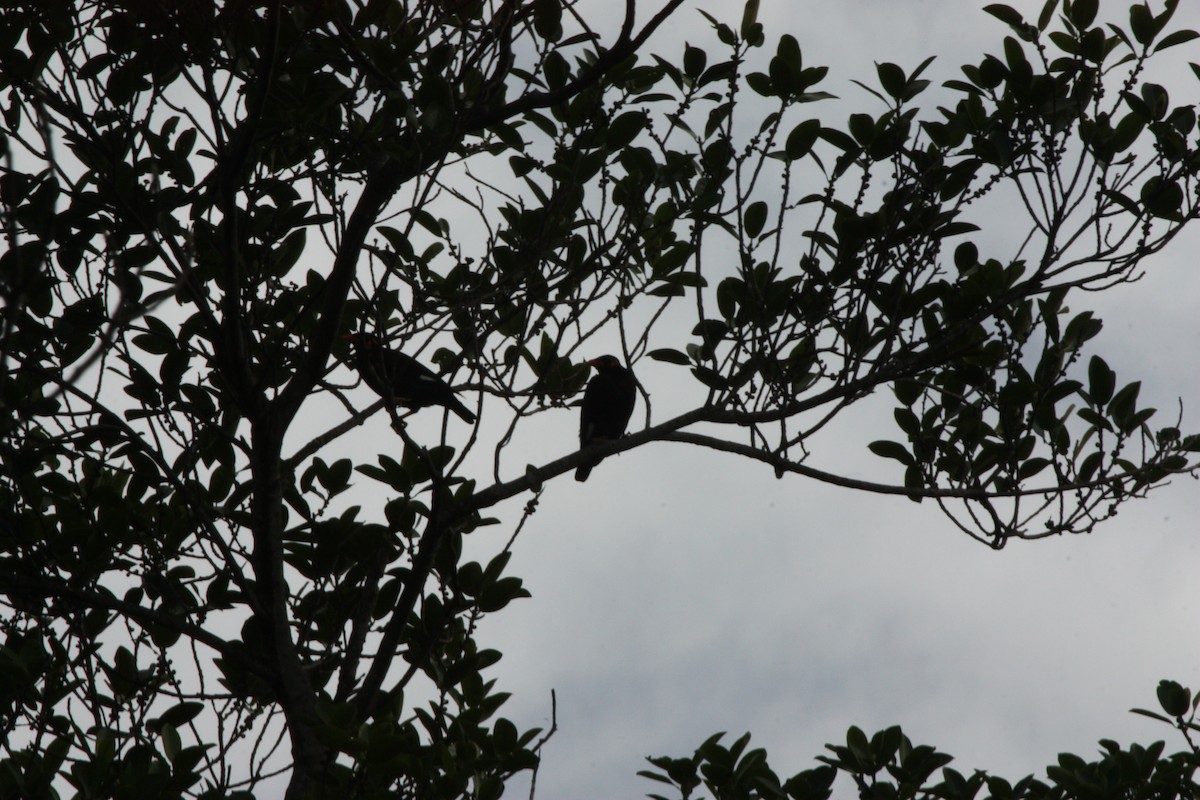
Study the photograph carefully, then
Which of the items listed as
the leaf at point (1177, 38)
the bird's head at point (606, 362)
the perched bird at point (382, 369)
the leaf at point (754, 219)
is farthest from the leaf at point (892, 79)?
the bird's head at point (606, 362)

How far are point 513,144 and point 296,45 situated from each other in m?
0.71

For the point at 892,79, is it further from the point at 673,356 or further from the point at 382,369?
the point at 382,369

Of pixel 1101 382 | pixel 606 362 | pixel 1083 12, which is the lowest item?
pixel 1101 382

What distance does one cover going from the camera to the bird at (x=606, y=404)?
23.2 feet

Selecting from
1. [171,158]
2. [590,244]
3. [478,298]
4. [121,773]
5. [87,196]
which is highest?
[171,158]

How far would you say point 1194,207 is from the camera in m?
3.43

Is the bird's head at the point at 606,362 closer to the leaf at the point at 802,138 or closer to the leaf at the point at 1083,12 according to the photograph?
the leaf at the point at 802,138

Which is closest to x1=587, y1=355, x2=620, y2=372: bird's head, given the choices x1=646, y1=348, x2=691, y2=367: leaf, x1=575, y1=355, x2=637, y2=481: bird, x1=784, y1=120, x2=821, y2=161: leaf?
x1=575, y1=355, x2=637, y2=481: bird

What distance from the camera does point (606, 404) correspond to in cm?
710

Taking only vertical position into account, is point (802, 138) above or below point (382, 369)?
above

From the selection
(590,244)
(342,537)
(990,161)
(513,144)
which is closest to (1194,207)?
(990,161)

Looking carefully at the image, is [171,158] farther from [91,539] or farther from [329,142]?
[91,539]

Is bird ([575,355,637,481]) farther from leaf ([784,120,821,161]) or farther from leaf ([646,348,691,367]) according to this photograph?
leaf ([784,120,821,161])

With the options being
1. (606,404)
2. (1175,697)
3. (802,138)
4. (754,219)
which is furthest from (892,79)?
(606,404)
